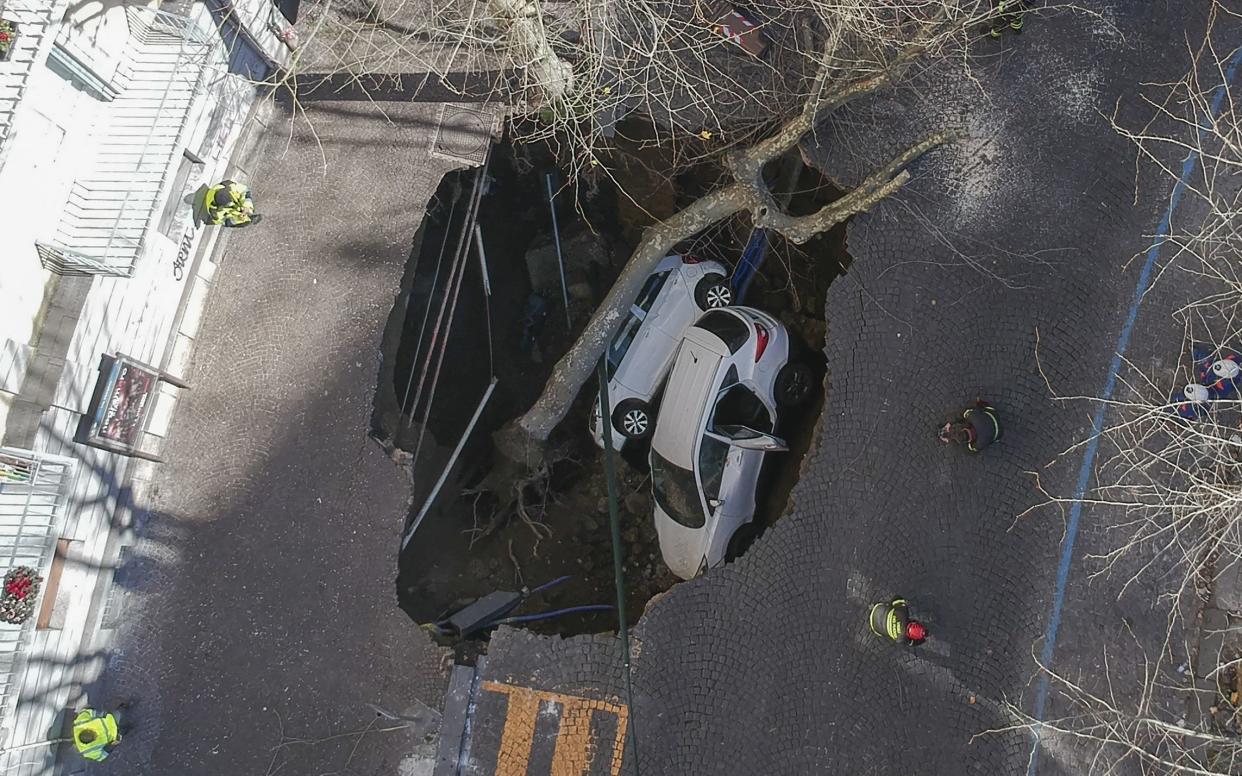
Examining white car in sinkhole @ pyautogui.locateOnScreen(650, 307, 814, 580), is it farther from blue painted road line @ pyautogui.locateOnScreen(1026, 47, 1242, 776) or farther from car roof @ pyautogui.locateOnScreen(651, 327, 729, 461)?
blue painted road line @ pyautogui.locateOnScreen(1026, 47, 1242, 776)

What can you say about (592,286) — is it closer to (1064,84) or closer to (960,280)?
(960,280)

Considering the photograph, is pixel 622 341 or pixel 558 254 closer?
pixel 622 341

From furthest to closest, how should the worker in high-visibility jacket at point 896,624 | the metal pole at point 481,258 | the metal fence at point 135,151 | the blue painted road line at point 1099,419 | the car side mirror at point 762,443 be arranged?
1. the metal pole at point 481,258
2. the car side mirror at point 762,443
3. the blue painted road line at point 1099,419
4. the worker in high-visibility jacket at point 896,624
5. the metal fence at point 135,151

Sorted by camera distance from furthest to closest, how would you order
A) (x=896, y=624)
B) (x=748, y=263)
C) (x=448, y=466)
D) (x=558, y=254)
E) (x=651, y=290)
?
(x=558, y=254) → (x=748, y=263) → (x=651, y=290) → (x=448, y=466) → (x=896, y=624)

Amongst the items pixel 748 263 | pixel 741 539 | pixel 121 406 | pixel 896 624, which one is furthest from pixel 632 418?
pixel 121 406

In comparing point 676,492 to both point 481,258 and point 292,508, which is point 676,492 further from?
point 292,508

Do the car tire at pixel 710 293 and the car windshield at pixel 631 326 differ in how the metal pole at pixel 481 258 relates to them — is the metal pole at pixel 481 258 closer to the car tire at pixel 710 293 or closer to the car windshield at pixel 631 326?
the car windshield at pixel 631 326

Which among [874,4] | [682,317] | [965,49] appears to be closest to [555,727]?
[682,317]

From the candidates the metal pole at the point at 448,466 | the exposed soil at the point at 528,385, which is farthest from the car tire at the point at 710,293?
the metal pole at the point at 448,466
